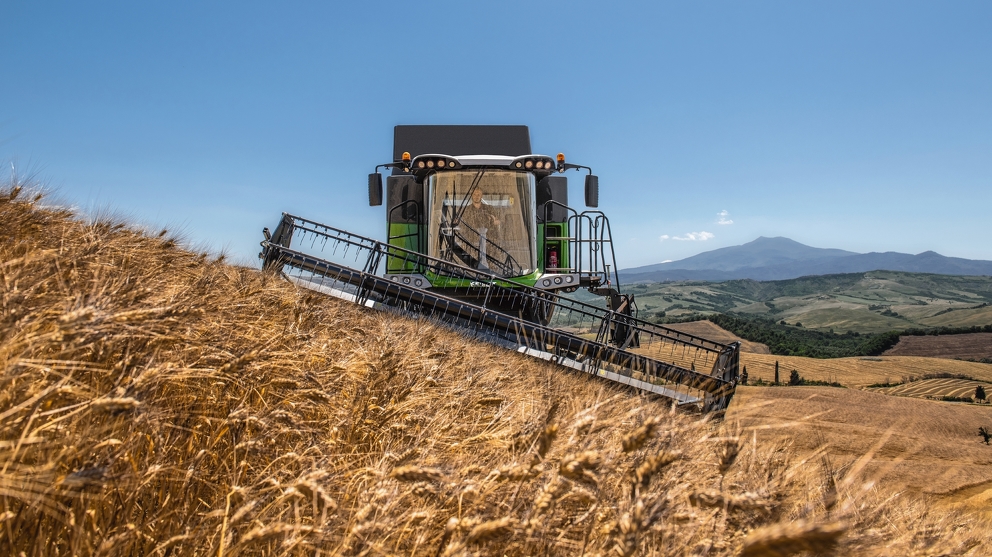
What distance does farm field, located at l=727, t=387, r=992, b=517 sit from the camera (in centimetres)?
443

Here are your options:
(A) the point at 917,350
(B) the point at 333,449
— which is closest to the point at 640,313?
(B) the point at 333,449

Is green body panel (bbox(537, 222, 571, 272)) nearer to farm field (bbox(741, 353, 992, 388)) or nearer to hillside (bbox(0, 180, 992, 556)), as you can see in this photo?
hillside (bbox(0, 180, 992, 556))

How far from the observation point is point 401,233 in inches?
345

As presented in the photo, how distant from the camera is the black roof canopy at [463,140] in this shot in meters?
10.3

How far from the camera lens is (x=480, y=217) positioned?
7.98 m

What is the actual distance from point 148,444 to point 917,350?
174 feet

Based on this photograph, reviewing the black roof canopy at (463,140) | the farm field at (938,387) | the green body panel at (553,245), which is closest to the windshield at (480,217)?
the green body panel at (553,245)

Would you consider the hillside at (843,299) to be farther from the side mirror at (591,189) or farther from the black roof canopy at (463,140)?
the side mirror at (591,189)

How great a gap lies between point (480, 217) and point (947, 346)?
5341cm

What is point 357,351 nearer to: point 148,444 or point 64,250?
point 64,250

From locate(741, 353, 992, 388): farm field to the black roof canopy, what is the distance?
Result: 12122mm

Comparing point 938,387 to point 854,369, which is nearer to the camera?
point 938,387

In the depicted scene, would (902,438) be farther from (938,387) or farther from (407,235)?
(938,387)

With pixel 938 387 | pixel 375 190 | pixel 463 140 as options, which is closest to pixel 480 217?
pixel 375 190
